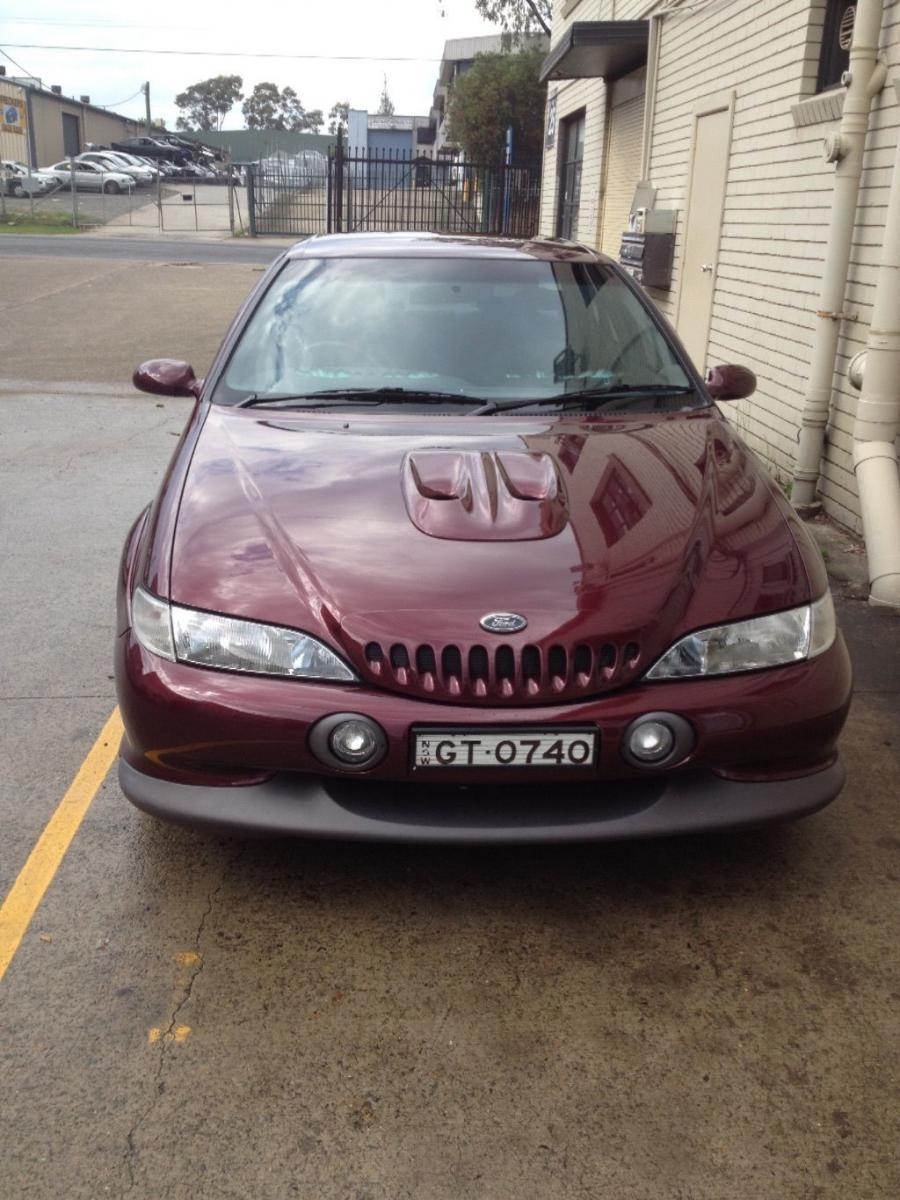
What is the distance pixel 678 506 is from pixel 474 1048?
1.47m

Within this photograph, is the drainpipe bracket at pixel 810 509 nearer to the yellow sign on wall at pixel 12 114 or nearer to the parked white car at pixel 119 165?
the parked white car at pixel 119 165

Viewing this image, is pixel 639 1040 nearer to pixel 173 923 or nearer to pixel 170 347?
pixel 173 923

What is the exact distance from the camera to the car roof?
4.37m

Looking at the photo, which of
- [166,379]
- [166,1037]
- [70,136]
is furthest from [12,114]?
[166,1037]

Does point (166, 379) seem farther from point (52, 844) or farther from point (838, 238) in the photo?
point (838, 238)

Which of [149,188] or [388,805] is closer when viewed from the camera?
[388,805]

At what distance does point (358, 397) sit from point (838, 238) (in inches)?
151

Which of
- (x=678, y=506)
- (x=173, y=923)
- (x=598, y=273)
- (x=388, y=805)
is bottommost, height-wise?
(x=173, y=923)

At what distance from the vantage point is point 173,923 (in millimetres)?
2801

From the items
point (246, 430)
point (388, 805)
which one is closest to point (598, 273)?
point (246, 430)

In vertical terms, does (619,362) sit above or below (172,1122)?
above

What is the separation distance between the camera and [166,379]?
4.30 meters

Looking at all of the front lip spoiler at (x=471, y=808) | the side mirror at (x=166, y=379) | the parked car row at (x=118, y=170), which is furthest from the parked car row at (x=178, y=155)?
the front lip spoiler at (x=471, y=808)

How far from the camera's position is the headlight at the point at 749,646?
2.64 m
